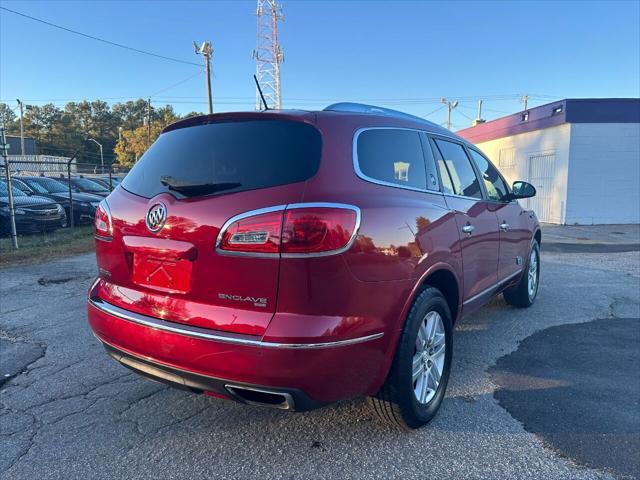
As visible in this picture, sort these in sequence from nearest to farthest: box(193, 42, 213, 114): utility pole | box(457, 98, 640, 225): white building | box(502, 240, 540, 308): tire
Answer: box(502, 240, 540, 308): tire, box(457, 98, 640, 225): white building, box(193, 42, 213, 114): utility pole

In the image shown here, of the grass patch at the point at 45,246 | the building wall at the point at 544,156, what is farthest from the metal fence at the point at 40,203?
the building wall at the point at 544,156

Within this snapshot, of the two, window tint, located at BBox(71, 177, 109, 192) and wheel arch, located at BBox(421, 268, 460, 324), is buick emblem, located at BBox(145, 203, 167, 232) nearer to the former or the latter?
wheel arch, located at BBox(421, 268, 460, 324)

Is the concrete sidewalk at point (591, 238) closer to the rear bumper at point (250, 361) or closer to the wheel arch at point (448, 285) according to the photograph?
the wheel arch at point (448, 285)

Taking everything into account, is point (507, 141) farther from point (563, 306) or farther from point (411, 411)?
point (411, 411)

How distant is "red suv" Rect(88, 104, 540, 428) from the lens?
80.9 inches

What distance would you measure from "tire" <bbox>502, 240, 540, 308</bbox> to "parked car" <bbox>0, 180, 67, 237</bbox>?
10993 mm

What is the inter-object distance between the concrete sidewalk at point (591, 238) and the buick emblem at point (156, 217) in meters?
9.77

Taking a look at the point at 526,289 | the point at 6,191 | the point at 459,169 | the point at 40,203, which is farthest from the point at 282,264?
the point at 6,191

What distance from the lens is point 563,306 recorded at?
5539mm

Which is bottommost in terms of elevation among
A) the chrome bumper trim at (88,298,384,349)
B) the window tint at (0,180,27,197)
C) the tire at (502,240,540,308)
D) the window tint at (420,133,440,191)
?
the tire at (502,240,540,308)

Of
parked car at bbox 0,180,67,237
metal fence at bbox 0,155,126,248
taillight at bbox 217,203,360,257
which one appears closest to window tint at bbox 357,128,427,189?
taillight at bbox 217,203,360,257

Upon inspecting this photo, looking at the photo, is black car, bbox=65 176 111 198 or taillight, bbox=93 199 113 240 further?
black car, bbox=65 176 111 198

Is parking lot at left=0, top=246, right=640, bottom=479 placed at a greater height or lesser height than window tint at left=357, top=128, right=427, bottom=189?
lesser

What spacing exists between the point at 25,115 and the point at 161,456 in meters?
93.5
